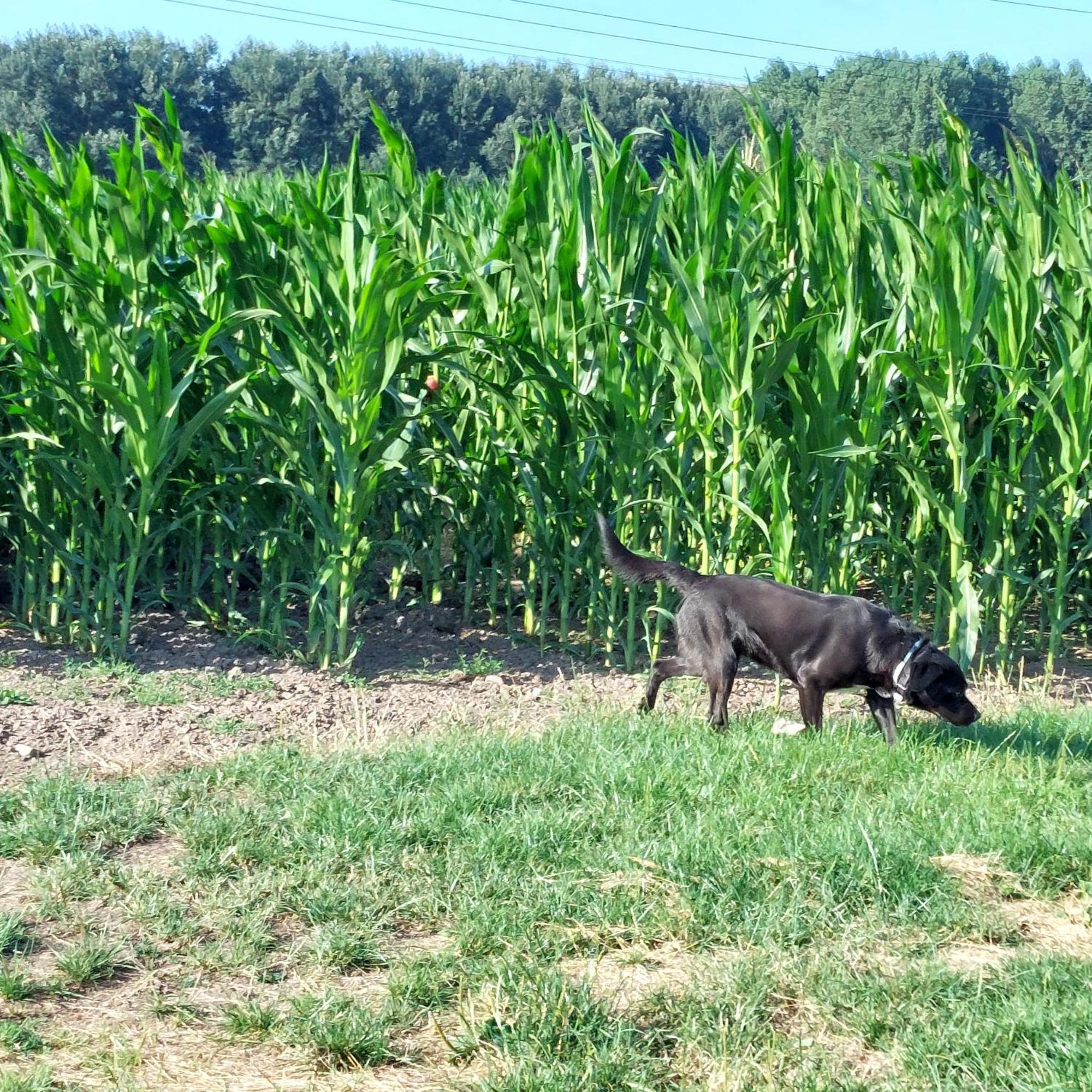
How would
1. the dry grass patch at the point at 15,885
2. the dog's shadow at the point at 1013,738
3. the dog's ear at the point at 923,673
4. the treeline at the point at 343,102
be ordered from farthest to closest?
the treeline at the point at 343,102 → the dog's shadow at the point at 1013,738 → the dog's ear at the point at 923,673 → the dry grass patch at the point at 15,885

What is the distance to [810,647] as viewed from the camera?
4832 millimetres

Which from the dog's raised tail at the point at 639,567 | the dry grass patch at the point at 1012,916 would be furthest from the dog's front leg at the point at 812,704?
the dry grass patch at the point at 1012,916

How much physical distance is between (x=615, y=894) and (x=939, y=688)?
1828 millimetres

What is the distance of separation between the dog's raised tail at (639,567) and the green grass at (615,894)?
665mm

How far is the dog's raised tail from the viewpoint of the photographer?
17.0ft

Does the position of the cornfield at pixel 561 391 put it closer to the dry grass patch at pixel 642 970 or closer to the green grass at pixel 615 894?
the green grass at pixel 615 894

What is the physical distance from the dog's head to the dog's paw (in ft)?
1.42

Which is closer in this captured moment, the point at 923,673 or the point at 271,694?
the point at 923,673

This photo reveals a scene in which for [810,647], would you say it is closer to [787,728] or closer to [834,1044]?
[787,728]

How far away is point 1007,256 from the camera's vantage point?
235 inches

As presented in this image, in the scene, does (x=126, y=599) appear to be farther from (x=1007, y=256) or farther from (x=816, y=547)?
(x=1007, y=256)

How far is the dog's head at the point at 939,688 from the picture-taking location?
465cm

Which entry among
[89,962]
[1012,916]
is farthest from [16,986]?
[1012,916]

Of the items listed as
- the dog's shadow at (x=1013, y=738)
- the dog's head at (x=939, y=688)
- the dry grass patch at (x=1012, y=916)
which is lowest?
the dry grass patch at (x=1012, y=916)
